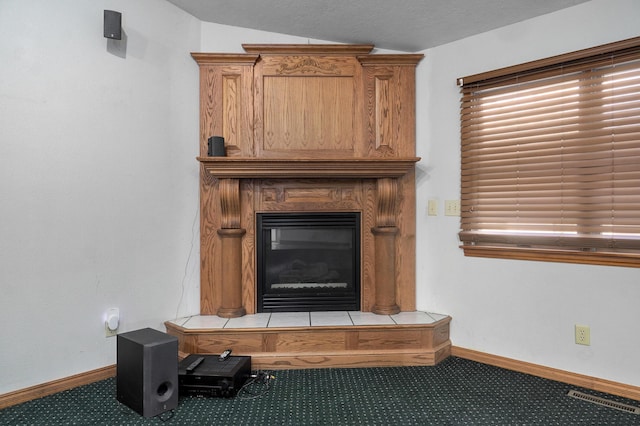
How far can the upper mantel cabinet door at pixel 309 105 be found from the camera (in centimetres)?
266

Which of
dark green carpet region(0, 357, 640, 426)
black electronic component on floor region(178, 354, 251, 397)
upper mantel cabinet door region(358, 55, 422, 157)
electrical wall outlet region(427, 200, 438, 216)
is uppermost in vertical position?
upper mantel cabinet door region(358, 55, 422, 157)

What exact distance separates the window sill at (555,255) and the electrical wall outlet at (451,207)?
24 centimetres

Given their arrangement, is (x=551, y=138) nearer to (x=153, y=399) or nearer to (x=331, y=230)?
(x=331, y=230)

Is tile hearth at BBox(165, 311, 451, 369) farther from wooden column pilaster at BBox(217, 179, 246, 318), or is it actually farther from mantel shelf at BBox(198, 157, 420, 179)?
mantel shelf at BBox(198, 157, 420, 179)

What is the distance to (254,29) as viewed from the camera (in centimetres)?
267

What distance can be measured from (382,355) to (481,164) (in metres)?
1.40

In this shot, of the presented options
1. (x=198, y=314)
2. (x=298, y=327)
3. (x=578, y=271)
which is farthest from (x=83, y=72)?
(x=578, y=271)

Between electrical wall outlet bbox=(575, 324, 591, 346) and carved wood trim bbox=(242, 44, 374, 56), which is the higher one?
carved wood trim bbox=(242, 44, 374, 56)

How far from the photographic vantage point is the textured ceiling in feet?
7.18

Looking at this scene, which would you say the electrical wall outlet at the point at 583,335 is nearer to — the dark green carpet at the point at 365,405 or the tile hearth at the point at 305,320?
the dark green carpet at the point at 365,405

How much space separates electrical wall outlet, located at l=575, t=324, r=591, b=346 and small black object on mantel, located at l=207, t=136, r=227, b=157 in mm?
2392

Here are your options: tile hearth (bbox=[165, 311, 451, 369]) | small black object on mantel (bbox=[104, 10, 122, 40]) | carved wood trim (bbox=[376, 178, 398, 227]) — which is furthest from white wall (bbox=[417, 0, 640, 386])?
small black object on mantel (bbox=[104, 10, 122, 40])

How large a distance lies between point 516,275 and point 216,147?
209 cm

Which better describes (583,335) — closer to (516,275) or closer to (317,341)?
(516,275)
